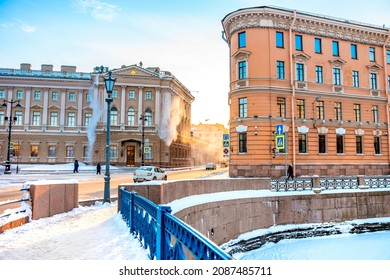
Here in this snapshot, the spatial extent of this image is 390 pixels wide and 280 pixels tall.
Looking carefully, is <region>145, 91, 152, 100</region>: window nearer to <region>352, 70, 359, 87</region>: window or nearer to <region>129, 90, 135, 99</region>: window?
<region>129, 90, 135, 99</region>: window

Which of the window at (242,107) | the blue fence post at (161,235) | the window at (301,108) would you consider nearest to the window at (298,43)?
the window at (301,108)

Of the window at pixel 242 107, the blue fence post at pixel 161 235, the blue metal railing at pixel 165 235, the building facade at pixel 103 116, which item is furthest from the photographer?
the building facade at pixel 103 116

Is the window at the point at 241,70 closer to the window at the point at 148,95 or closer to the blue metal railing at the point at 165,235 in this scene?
the blue metal railing at the point at 165,235

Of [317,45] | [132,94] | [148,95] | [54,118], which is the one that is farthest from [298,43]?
[54,118]

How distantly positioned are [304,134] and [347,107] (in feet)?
14.0

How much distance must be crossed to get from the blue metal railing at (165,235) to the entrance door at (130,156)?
36040 millimetres

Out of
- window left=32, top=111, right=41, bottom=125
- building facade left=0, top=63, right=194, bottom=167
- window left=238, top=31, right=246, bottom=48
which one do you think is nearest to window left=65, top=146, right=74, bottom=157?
building facade left=0, top=63, right=194, bottom=167

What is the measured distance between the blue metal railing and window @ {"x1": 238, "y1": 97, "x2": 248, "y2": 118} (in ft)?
54.2

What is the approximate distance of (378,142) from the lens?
2355 cm

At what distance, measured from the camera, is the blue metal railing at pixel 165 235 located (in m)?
2.41

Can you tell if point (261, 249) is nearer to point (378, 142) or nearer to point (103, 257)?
point (103, 257)

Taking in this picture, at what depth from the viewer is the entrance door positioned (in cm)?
4150

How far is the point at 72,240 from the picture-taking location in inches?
212

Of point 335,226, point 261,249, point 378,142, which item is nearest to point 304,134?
point 378,142
